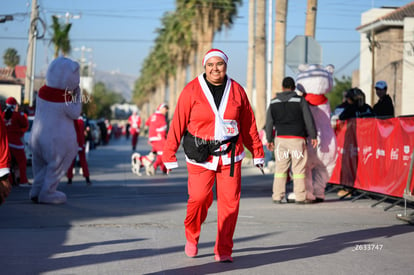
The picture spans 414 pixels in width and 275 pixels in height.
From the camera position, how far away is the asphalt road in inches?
260

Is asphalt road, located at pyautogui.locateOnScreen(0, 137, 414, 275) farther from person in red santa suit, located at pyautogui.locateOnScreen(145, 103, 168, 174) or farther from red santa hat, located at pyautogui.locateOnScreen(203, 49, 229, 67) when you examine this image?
person in red santa suit, located at pyautogui.locateOnScreen(145, 103, 168, 174)

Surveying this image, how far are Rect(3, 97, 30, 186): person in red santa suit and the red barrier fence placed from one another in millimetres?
6388

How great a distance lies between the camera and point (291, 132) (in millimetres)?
11734

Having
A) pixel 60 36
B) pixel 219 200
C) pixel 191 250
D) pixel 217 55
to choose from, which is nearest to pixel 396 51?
pixel 60 36

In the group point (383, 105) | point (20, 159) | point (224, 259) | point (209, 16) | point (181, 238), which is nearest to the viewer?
point (224, 259)

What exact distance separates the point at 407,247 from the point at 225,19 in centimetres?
4162

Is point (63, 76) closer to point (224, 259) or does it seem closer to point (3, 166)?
point (224, 259)

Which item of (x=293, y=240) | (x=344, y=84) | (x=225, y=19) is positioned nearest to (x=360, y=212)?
(x=293, y=240)

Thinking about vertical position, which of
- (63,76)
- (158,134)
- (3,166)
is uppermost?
(63,76)

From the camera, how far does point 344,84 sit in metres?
96.6

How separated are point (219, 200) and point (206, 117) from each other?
79cm

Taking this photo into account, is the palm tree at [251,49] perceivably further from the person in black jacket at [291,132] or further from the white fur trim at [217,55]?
the white fur trim at [217,55]

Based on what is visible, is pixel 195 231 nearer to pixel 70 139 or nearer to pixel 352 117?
pixel 70 139

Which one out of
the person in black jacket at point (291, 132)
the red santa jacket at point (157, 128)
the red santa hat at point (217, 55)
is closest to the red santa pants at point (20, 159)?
the red santa jacket at point (157, 128)
